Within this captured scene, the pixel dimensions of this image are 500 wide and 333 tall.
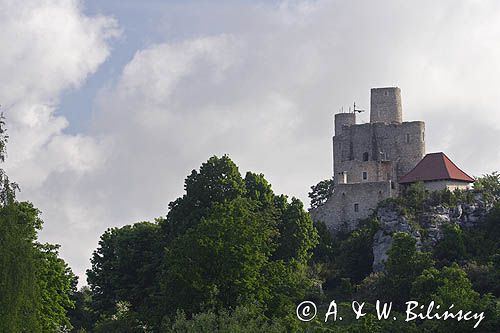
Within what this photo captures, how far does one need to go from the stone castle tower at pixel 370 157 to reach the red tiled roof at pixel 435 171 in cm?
154

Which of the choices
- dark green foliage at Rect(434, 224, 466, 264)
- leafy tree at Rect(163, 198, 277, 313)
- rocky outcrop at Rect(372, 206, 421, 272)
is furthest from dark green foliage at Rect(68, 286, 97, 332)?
leafy tree at Rect(163, 198, 277, 313)

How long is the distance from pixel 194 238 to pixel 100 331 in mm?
12657

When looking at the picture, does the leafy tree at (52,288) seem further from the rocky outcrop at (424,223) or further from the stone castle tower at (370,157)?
the stone castle tower at (370,157)

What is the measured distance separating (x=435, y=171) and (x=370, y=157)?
6725mm

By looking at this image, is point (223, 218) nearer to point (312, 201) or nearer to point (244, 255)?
point (244, 255)

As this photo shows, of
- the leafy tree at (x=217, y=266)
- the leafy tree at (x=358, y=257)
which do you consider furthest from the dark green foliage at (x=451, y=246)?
the leafy tree at (x=217, y=266)

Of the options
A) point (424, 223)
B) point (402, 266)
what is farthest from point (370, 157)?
point (402, 266)

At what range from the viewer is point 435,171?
86.1 m

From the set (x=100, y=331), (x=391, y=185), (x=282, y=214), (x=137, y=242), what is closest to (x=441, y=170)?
(x=391, y=185)

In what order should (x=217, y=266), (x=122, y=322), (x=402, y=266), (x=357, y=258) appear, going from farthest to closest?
1. (x=357, y=258)
2. (x=402, y=266)
3. (x=122, y=322)
4. (x=217, y=266)

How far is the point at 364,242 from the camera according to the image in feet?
266

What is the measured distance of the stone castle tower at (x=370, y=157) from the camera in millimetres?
86375

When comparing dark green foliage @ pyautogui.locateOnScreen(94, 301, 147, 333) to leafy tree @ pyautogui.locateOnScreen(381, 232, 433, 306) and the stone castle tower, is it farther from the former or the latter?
the stone castle tower

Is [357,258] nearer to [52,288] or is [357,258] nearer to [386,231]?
[386,231]
